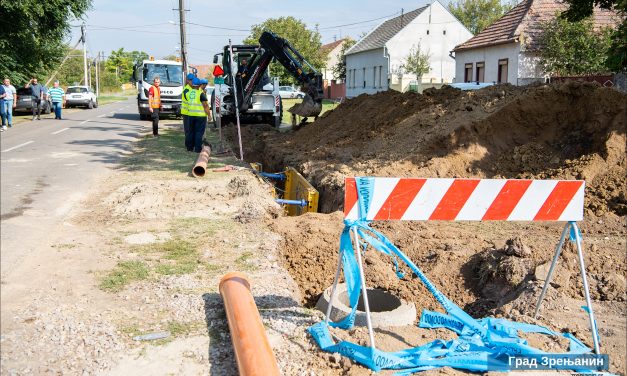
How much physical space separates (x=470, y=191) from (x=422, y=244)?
9.75 ft

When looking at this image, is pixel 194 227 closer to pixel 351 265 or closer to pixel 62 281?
pixel 351 265

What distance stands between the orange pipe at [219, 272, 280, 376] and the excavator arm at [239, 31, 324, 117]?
12.4 metres

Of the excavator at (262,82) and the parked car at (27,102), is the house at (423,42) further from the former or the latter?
the parked car at (27,102)

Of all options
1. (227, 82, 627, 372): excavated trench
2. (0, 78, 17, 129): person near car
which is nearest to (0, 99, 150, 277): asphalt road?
(0, 78, 17, 129): person near car

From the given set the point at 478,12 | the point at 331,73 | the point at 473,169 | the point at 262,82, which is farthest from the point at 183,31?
the point at 478,12

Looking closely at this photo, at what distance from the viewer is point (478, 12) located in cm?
7331

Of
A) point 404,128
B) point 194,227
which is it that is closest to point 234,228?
point 194,227

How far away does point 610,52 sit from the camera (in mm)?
10969

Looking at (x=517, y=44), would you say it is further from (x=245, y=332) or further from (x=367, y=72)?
(x=245, y=332)

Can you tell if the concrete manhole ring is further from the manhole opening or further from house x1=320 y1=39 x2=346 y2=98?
house x1=320 y1=39 x2=346 y2=98

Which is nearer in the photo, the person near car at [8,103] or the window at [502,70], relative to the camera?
the person near car at [8,103]

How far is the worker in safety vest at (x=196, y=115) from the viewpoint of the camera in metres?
12.9

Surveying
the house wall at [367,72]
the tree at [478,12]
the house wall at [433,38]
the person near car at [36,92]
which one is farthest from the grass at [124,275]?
the tree at [478,12]

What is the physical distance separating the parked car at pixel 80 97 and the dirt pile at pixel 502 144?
6.28 meters
